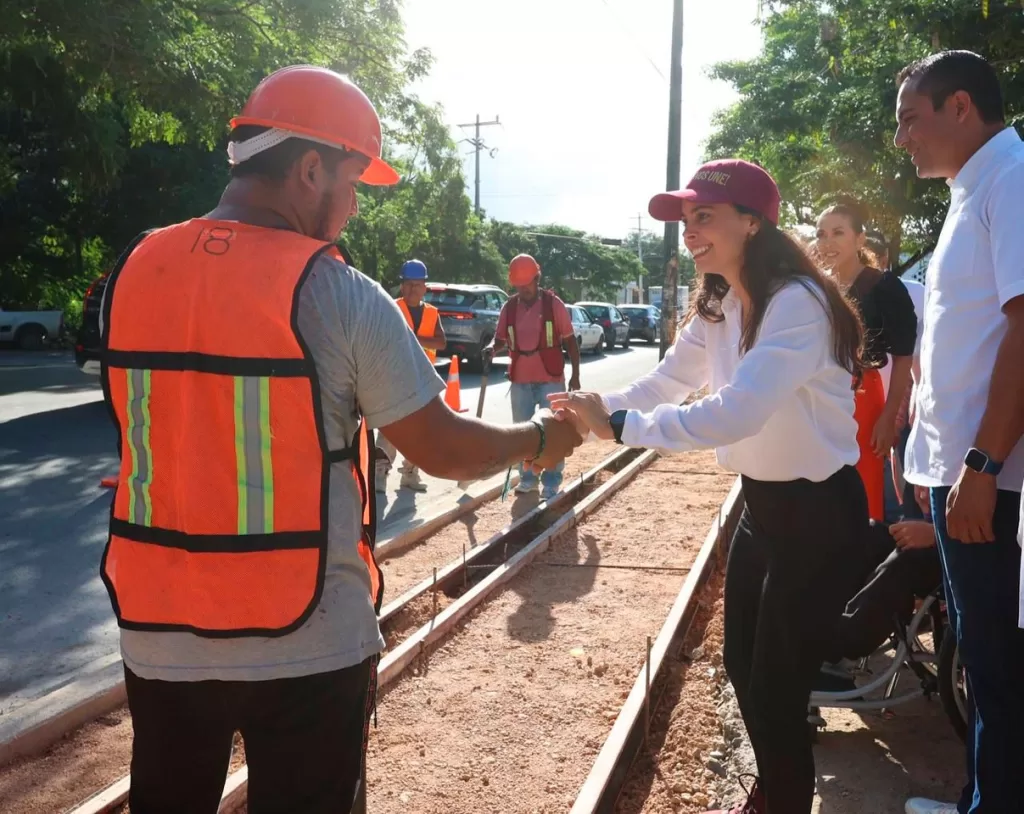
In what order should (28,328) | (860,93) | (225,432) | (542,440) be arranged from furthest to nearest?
(28,328)
(860,93)
(542,440)
(225,432)

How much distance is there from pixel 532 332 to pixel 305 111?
281 inches

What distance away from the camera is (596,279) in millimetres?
82562

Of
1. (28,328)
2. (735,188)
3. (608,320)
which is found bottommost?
(28,328)

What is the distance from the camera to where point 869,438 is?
17.5 feet

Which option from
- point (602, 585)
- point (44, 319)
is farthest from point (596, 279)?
point (602, 585)

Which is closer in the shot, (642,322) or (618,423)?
(618,423)

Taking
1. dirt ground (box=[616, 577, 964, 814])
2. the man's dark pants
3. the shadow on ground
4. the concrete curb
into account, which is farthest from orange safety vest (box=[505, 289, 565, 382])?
the man's dark pants

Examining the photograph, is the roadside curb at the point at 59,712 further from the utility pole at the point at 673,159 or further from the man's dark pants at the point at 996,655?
the utility pole at the point at 673,159

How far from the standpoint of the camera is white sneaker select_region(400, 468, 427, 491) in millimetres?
9586

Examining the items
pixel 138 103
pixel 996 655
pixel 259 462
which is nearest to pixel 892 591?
pixel 996 655

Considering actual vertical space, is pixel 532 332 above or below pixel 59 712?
above

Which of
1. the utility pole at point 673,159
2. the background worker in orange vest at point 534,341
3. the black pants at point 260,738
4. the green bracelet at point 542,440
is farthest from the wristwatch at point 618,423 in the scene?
the utility pole at point 673,159

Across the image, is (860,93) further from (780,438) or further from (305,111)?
(305,111)

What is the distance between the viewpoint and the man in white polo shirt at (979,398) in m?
2.55
